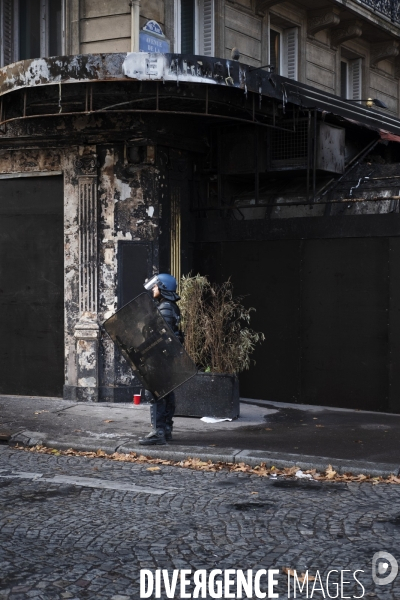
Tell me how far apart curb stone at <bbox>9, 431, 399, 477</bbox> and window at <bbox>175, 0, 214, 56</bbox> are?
21.9 feet

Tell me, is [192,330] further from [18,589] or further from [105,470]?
[18,589]

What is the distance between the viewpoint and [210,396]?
10.9 metres

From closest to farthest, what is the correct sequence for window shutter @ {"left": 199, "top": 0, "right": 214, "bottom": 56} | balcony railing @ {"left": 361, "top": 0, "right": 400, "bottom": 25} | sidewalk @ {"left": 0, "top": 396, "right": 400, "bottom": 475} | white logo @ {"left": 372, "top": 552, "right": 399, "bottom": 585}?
white logo @ {"left": 372, "top": 552, "right": 399, "bottom": 585}, sidewalk @ {"left": 0, "top": 396, "right": 400, "bottom": 475}, window shutter @ {"left": 199, "top": 0, "right": 214, "bottom": 56}, balcony railing @ {"left": 361, "top": 0, "right": 400, "bottom": 25}

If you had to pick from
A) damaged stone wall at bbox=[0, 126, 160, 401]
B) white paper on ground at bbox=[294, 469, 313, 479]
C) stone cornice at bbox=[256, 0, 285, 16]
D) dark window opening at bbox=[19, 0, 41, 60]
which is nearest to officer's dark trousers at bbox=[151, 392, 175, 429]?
white paper on ground at bbox=[294, 469, 313, 479]

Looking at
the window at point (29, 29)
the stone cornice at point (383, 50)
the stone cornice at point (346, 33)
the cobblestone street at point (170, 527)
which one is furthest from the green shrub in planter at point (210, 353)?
the stone cornice at point (383, 50)

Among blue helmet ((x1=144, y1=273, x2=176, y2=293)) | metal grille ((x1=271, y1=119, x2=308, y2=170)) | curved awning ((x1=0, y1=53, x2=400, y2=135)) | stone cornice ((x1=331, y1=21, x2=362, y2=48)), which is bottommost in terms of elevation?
blue helmet ((x1=144, y1=273, x2=176, y2=293))

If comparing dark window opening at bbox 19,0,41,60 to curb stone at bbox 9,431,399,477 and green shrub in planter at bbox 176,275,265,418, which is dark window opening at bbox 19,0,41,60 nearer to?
green shrub in planter at bbox 176,275,265,418

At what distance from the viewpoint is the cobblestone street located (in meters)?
4.94

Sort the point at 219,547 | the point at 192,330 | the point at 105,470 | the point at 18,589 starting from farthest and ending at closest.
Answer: the point at 192,330, the point at 105,470, the point at 219,547, the point at 18,589

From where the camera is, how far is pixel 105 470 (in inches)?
320

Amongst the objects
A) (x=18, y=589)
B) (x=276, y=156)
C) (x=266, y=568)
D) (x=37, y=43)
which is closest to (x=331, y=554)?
(x=266, y=568)

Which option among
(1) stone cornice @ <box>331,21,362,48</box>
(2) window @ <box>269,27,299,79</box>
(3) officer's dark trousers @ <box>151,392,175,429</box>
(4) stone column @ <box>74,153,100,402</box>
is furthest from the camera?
(1) stone cornice @ <box>331,21,362,48</box>

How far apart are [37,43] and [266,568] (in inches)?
401

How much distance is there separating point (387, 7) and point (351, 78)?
5.42 ft
